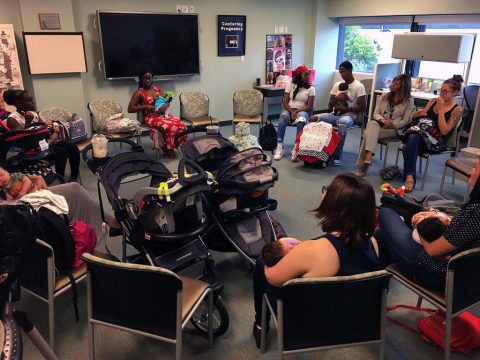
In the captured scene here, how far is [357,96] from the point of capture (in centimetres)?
502

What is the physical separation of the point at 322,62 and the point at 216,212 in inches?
228

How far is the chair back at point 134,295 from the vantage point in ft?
4.88

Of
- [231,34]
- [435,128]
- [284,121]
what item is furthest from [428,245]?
[231,34]

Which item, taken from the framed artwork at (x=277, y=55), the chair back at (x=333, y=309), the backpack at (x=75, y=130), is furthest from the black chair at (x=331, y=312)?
the framed artwork at (x=277, y=55)

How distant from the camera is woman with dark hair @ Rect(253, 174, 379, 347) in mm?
1519

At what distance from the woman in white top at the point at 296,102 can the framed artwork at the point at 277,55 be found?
173cm

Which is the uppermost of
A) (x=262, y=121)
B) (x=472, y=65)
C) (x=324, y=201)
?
(x=472, y=65)

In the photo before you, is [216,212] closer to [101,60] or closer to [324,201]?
[324,201]

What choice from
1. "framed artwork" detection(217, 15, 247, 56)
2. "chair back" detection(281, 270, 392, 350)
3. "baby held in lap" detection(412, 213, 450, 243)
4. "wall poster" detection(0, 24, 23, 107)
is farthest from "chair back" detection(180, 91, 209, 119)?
"chair back" detection(281, 270, 392, 350)

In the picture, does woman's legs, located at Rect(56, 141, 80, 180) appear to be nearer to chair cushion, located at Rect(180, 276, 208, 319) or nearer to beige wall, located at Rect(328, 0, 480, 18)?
chair cushion, located at Rect(180, 276, 208, 319)

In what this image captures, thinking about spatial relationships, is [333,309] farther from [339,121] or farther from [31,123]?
[339,121]

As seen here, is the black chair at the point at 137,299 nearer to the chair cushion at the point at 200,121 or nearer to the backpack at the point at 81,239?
the backpack at the point at 81,239

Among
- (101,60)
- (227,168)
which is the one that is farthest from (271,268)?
(101,60)

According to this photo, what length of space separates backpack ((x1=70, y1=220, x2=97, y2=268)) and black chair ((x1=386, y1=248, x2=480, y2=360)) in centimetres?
169
